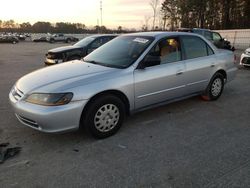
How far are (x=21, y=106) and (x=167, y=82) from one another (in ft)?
8.23

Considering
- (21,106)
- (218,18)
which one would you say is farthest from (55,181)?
(218,18)

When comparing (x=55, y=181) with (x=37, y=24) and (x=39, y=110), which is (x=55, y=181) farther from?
(x=37, y=24)

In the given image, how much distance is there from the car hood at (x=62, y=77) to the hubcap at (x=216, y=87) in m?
2.79

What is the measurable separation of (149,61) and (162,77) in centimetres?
41

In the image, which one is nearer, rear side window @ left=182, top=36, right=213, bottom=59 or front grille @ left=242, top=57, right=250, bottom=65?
rear side window @ left=182, top=36, right=213, bottom=59

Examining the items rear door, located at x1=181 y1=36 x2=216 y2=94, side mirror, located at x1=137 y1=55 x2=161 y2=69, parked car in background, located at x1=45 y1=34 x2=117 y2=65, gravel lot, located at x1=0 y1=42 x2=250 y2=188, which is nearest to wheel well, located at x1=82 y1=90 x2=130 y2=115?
gravel lot, located at x1=0 y1=42 x2=250 y2=188

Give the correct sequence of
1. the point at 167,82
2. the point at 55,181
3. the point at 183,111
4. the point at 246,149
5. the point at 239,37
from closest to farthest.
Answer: the point at 55,181, the point at 246,149, the point at 167,82, the point at 183,111, the point at 239,37

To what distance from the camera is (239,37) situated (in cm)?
2969

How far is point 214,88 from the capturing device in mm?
6141

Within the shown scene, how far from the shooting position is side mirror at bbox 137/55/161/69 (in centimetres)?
454

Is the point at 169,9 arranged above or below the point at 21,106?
above

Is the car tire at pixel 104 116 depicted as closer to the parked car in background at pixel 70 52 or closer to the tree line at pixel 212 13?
the parked car in background at pixel 70 52

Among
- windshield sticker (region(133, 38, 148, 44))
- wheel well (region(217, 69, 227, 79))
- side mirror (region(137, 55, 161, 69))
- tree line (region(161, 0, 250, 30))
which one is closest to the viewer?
side mirror (region(137, 55, 161, 69))

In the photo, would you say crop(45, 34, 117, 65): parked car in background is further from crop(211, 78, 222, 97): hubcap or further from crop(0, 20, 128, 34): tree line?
crop(0, 20, 128, 34): tree line
